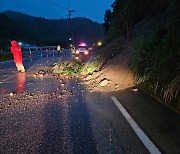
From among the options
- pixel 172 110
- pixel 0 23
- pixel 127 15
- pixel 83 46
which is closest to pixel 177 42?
→ pixel 172 110

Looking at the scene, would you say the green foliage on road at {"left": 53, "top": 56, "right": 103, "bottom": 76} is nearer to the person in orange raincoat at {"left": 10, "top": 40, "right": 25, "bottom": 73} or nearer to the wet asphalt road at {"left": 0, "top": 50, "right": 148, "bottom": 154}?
the person in orange raincoat at {"left": 10, "top": 40, "right": 25, "bottom": 73}

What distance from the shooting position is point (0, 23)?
120375mm

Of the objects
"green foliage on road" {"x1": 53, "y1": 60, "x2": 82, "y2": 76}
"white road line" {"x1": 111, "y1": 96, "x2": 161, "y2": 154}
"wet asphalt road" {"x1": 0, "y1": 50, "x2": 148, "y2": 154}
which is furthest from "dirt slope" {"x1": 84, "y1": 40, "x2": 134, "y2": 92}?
"white road line" {"x1": 111, "y1": 96, "x2": 161, "y2": 154}

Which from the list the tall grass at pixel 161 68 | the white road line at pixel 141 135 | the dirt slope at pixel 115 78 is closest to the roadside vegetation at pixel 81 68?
the dirt slope at pixel 115 78

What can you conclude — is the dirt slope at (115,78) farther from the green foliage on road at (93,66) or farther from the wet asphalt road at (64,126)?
the green foliage on road at (93,66)

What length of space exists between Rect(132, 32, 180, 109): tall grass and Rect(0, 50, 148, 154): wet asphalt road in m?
1.29

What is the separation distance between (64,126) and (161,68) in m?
3.66

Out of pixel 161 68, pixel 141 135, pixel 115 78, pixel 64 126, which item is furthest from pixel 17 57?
pixel 141 135

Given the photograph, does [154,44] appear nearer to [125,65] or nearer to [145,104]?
[125,65]

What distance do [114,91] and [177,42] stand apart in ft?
8.56

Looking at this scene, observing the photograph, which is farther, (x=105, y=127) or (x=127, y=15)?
(x=127, y=15)

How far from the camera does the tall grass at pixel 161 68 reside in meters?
7.04

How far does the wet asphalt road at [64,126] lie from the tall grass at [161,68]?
50.8 inches

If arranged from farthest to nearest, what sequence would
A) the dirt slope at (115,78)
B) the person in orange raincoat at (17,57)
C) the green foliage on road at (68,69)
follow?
the person in orange raincoat at (17,57), the green foliage on road at (68,69), the dirt slope at (115,78)
